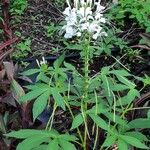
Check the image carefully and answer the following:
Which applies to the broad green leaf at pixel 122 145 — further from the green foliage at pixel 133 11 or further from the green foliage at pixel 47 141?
the green foliage at pixel 133 11

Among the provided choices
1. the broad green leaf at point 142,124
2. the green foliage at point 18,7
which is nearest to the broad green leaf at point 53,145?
the broad green leaf at point 142,124

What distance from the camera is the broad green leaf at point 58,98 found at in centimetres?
161

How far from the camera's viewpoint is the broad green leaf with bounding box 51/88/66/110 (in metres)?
1.61

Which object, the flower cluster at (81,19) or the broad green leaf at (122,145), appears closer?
the broad green leaf at (122,145)

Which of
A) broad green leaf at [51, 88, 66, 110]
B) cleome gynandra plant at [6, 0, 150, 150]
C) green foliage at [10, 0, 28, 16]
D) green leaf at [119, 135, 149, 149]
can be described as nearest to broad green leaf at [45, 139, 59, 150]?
cleome gynandra plant at [6, 0, 150, 150]

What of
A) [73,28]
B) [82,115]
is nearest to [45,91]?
[82,115]

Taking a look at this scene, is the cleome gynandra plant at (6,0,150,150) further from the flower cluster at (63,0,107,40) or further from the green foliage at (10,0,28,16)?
the green foliage at (10,0,28,16)

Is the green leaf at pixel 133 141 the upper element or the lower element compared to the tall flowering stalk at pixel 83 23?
lower

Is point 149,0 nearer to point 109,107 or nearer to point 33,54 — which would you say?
point 33,54

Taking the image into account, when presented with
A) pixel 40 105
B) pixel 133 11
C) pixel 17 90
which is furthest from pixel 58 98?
pixel 133 11

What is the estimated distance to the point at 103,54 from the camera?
11.1 ft

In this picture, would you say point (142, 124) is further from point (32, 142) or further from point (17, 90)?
point (17, 90)

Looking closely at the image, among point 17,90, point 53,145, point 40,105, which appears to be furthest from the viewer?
point 17,90

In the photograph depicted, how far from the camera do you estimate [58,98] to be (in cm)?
163
